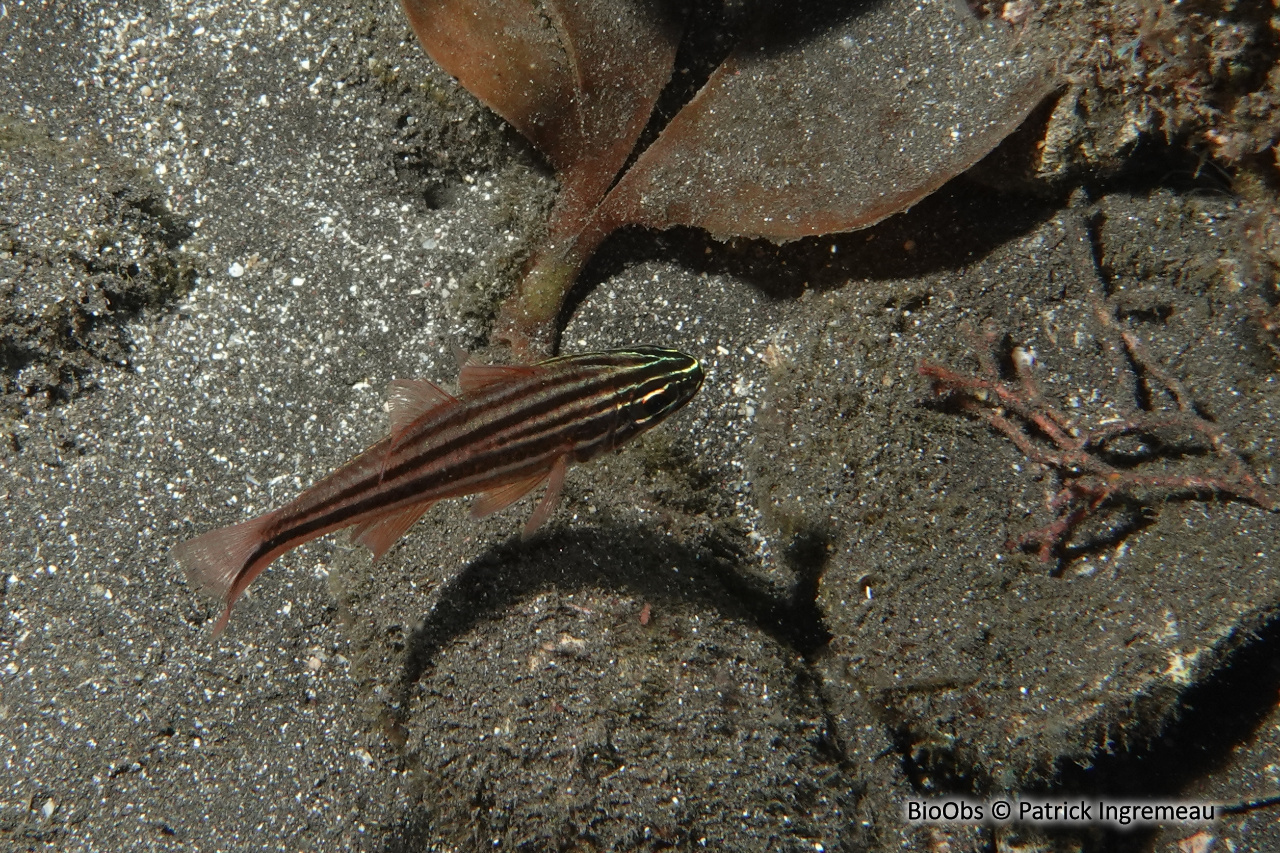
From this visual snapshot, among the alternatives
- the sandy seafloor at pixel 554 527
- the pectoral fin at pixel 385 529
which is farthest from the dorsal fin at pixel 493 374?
the sandy seafloor at pixel 554 527

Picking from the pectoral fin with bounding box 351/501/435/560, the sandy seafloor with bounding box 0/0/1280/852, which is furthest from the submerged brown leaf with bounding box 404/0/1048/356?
the pectoral fin with bounding box 351/501/435/560

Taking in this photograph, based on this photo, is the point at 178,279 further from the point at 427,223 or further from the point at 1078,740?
the point at 1078,740

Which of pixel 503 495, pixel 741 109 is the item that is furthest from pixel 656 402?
pixel 741 109

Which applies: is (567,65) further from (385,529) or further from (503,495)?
(385,529)

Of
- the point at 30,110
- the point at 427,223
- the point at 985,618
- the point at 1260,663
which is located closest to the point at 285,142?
the point at 427,223

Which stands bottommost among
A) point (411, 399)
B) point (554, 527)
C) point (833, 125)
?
point (554, 527)

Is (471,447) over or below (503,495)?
over
